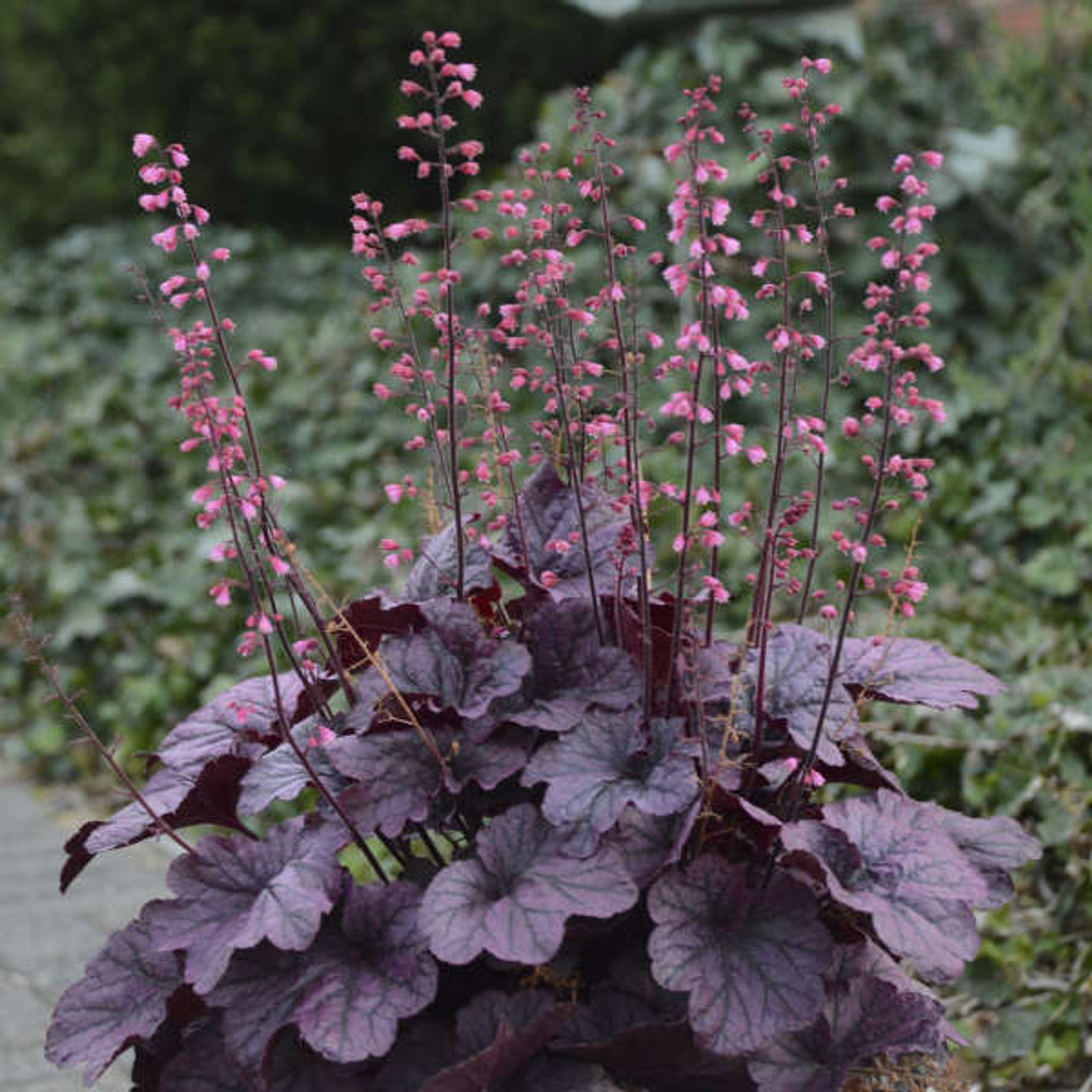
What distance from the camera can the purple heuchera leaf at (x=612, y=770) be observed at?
4.84ft

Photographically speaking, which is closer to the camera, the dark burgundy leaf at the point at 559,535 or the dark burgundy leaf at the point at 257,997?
the dark burgundy leaf at the point at 257,997

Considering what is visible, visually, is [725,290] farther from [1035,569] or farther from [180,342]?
[1035,569]

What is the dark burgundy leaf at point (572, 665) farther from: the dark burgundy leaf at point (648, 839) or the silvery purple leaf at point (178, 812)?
the silvery purple leaf at point (178, 812)

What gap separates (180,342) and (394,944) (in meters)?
0.68

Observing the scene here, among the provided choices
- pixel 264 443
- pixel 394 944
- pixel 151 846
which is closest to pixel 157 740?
pixel 151 846

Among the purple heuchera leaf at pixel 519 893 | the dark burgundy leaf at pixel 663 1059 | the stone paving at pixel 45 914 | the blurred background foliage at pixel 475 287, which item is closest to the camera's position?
the purple heuchera leaf at pixel 519 893

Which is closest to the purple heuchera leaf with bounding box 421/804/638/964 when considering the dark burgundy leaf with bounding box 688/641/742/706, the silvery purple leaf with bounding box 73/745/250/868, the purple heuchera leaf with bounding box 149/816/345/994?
the purple heuchera leaf with bounding box 149/816/345/994

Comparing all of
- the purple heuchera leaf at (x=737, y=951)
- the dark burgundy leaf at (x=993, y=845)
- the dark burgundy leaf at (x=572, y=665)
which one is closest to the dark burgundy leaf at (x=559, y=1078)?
the purple heuchera leaf at (x=737, y=951)

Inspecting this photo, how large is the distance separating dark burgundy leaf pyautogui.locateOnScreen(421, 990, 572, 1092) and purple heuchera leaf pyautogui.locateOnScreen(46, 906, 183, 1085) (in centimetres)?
35

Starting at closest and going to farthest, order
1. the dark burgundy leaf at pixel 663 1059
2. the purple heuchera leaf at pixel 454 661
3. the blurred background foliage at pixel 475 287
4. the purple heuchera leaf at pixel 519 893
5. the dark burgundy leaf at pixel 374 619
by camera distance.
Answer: the purple heuchera leaf at pixel 519 893 < the dark burgundy leaf at pixel 663 1059 < the purple heuchera leaf at pixel 454 661 < the dark burgundy leaf at pixel 374 619 < the blurred background foliage at pixel 475 287

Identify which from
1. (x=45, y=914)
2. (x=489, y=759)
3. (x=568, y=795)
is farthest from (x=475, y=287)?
(x=568, y=795)

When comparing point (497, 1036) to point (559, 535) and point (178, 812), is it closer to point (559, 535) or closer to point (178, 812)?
point (178, 812)

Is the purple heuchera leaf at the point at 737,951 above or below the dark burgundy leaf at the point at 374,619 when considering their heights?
below

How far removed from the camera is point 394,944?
151 cm
